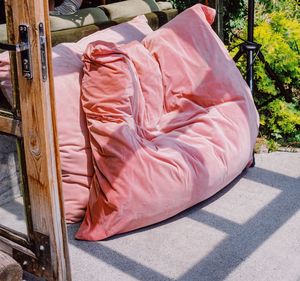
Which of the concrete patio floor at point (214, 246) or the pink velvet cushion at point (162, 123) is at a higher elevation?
the pink velvet cushion at point (162, 123)

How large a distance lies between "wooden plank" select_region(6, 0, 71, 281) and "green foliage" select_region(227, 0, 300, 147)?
221cm

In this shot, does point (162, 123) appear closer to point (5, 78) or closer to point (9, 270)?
point (5, 78)

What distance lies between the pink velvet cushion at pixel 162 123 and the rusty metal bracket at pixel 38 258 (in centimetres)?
43

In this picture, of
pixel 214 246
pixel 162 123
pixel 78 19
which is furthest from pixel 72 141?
pixel 78 19

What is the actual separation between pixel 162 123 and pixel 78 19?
114 centimetres

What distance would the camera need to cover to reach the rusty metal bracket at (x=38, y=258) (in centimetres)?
249

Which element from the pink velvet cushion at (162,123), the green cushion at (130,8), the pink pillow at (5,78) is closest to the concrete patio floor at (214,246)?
the pink velvet cushion at (162,123)

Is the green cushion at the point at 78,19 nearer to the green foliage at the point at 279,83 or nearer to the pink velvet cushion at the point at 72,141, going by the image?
the pink velvet cushion at the point at 72,141

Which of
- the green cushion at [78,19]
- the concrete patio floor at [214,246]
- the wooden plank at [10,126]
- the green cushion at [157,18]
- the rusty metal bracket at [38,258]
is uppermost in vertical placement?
the green cushion at [78,19]

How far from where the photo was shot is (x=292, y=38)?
14.8 feet

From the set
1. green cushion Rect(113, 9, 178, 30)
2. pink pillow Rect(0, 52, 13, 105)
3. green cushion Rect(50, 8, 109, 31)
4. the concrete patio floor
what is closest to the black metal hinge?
pink pillow Rect(0, 52, 13, 105)

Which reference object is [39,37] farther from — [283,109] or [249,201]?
[283,109]

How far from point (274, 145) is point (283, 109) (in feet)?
1.07

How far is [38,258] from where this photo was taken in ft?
8.30
